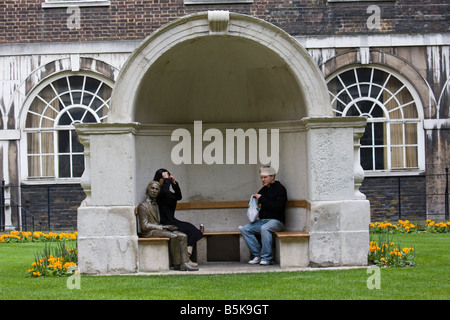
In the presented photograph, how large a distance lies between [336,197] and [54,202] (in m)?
9.62

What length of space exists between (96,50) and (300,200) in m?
8.68

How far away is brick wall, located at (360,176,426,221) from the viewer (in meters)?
18.3

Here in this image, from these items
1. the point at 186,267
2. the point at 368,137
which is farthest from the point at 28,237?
the point at 368,137

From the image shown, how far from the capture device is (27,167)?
60.7 feet

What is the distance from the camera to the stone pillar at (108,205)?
1017 cm

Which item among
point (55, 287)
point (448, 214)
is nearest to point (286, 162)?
point (55, 287)

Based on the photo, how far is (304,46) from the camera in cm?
1839

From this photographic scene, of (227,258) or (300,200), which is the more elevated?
(300,200)

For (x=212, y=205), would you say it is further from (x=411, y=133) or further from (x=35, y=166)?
(x=411, y=133)

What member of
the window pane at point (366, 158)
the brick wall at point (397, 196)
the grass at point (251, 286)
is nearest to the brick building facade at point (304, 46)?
the brick wall at point (397, 196)

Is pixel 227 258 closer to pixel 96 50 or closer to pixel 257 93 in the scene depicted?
pixel 257 93

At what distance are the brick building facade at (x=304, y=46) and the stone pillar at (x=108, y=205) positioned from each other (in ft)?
27.0

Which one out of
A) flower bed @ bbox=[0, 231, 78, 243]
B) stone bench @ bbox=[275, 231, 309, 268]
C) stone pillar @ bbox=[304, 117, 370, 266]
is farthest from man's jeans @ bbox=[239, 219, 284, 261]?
flower bed @ bbox=[0, 231, 78, 243]

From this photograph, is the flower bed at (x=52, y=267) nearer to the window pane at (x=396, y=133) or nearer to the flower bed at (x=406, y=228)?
the flower bed at (x=406, y=228)
